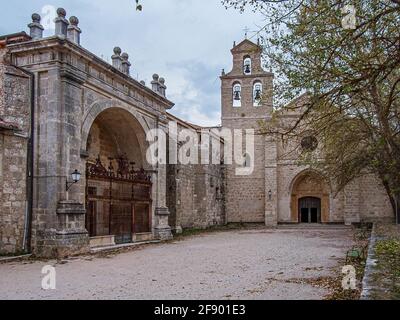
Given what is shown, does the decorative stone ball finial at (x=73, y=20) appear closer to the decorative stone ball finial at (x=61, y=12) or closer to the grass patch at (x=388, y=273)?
the decorative stone ball finial at (x=61, y=12)

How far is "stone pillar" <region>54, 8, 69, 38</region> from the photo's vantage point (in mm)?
11836

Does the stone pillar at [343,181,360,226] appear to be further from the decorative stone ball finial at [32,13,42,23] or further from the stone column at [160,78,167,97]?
the decorative stone ball finial at [32,13,42,23]

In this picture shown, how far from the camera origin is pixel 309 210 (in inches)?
1238

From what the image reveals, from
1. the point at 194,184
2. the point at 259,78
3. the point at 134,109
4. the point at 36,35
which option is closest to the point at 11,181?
the point at 36,35

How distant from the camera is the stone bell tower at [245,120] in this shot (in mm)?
31000

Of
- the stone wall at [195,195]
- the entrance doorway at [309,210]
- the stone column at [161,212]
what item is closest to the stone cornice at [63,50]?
the stone column at [161,212]

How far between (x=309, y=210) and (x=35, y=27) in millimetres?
23861

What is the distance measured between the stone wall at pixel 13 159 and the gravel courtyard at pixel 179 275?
1185 mm

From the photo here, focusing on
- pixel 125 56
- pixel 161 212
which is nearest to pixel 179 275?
pixel 161 212

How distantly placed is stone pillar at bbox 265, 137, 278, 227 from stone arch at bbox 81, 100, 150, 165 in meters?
14.6

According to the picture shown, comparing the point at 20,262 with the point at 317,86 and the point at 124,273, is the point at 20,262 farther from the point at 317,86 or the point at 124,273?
the point at 317,86

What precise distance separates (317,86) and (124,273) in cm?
504

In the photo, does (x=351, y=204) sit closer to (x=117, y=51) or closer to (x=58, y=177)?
(x=117, y=51)

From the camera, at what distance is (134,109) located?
15820 millimetres
